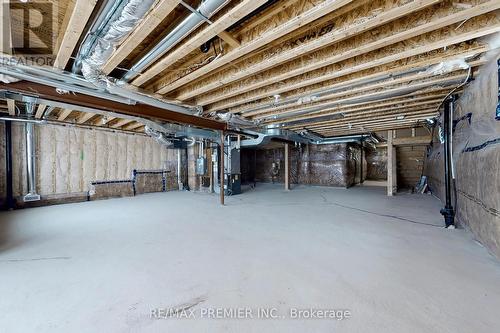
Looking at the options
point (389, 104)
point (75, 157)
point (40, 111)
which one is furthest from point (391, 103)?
point (75, 157)

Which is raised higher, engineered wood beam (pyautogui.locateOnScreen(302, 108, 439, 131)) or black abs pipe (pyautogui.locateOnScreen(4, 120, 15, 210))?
engineered wood beam (pyautogui.locateOnScreen(302, 108, 439, 131))

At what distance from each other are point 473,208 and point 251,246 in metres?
2.61

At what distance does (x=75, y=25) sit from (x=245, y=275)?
2276 millimetres

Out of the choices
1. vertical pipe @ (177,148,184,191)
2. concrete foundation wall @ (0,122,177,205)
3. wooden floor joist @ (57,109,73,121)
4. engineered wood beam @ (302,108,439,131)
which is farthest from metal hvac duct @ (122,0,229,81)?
vertical pipe @ (177,148,184,191)

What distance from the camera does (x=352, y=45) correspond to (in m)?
1.86

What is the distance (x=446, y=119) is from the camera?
3.17 metres

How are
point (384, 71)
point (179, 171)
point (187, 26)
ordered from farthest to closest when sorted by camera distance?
point (179, 171)
point (384, 71)
point (187, 26)

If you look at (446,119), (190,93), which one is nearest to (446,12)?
(446,119)

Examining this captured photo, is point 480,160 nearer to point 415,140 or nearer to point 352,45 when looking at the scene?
point 352,45

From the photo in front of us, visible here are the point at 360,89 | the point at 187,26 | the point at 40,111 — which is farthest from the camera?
the point at 40,111

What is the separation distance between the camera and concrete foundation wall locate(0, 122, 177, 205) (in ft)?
14.2

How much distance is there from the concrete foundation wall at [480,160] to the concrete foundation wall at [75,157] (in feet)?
22.8

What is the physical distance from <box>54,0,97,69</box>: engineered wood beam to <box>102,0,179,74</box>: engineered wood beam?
28 cm

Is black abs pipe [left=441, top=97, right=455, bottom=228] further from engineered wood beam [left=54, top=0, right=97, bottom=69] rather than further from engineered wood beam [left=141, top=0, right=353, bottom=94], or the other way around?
engineered wood beam [left=54, top=0, right=97, bottom=69]
